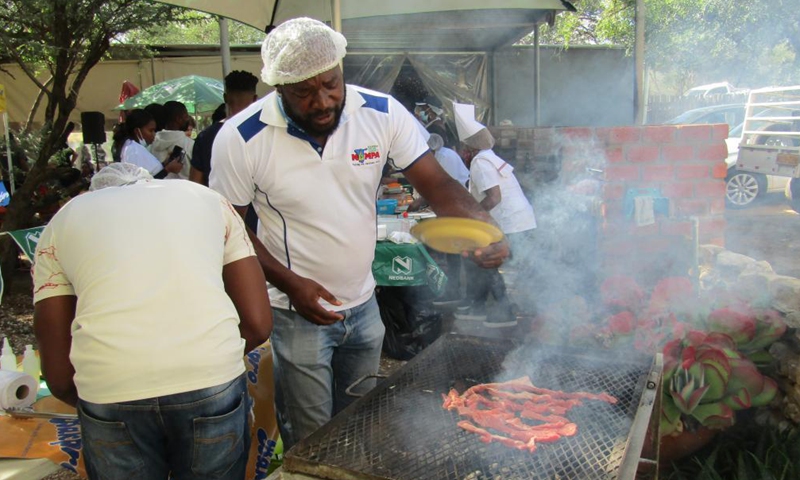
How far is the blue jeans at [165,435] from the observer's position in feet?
6.01

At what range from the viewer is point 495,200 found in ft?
17.3

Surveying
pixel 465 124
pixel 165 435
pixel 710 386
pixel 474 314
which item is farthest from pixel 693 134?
pixel 165 435

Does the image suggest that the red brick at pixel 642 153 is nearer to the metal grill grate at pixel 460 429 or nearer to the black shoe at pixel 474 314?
the metal grill grate at pixel 460 429

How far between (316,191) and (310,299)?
0.41 meters

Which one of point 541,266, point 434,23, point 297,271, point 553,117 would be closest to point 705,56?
point 553,117

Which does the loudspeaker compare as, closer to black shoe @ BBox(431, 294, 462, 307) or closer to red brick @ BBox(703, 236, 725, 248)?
black shoe @ BBox(431, 294, 462, 307)

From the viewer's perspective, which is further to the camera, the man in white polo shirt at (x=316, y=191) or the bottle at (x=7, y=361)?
the bottle at (x=7, y=361)

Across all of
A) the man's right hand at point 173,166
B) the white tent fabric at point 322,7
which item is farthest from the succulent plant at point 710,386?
the man's right hand at point 173,166

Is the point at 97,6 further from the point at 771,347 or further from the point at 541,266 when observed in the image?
the point at 771,347

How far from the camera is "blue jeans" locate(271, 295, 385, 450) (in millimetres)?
2387

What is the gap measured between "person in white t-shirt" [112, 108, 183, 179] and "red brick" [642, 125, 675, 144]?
143 inches

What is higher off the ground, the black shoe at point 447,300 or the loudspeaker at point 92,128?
the loudspeaker at point 92,128

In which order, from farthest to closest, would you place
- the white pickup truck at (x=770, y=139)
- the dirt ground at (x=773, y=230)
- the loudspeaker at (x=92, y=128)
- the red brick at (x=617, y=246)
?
the white pickup truck at (x=770, y=139) < the loudspeaker at (x=92, y=128) < the dirt ground at (x=773, y=230) < the red brick at (x=617, y=246)

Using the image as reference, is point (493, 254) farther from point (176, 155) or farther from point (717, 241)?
point (176, 155)
